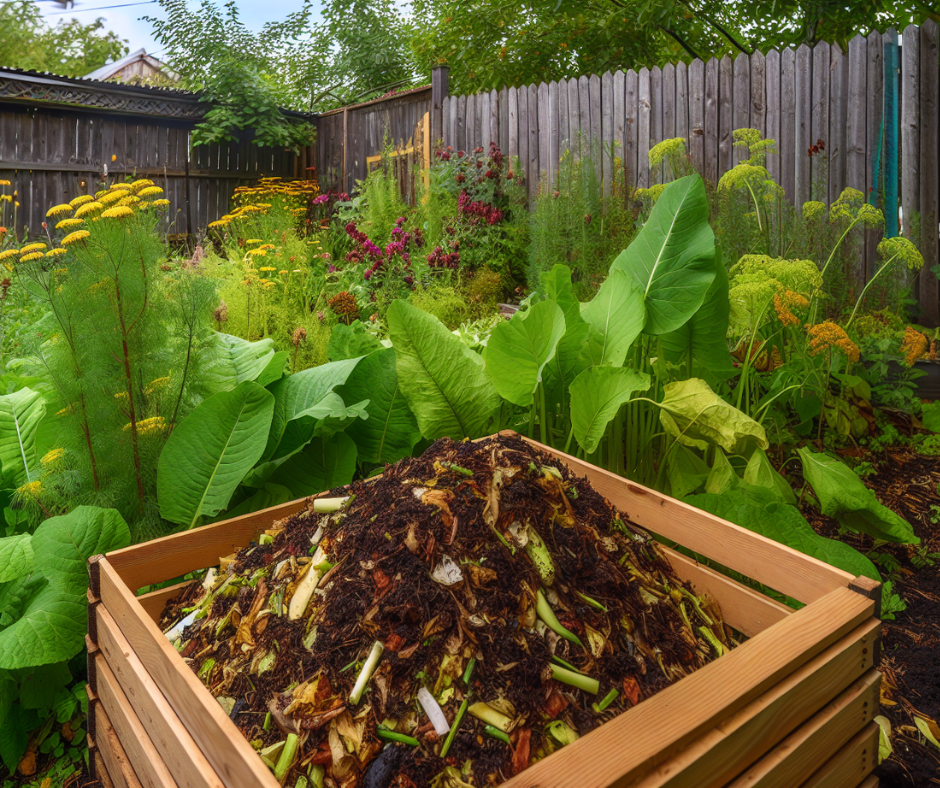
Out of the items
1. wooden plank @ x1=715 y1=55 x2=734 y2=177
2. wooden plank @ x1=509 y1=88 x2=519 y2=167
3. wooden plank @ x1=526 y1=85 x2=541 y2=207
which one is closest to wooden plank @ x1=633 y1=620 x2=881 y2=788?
wooden plank @ x1=715 y1=55 x2=734 y2=177

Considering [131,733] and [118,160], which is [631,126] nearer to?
[131,733]

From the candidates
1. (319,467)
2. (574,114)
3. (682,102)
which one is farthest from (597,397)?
(574,114)

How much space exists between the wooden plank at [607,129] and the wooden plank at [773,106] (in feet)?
3.56

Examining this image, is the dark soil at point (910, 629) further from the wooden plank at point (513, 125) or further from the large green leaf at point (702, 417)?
the wooden plank at point (513, 125)

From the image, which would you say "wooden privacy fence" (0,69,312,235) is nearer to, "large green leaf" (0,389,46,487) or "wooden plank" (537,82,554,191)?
"wooden plank" (537,82,554,191)

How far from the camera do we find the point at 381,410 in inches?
71.6

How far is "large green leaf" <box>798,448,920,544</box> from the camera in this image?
5.23 ft

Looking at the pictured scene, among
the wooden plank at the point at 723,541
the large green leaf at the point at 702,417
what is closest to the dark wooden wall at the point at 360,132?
the large green leaf at the point at 702,417

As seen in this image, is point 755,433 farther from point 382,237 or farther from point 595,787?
point 382,237

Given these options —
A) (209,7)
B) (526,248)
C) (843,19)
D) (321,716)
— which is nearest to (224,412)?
(321,716)

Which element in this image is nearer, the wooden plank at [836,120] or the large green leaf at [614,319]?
the large green leaf at [614,319]

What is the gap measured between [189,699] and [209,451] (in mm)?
755

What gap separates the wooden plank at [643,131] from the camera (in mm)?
4883

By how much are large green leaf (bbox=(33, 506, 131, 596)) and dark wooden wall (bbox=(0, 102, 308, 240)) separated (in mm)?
5731
